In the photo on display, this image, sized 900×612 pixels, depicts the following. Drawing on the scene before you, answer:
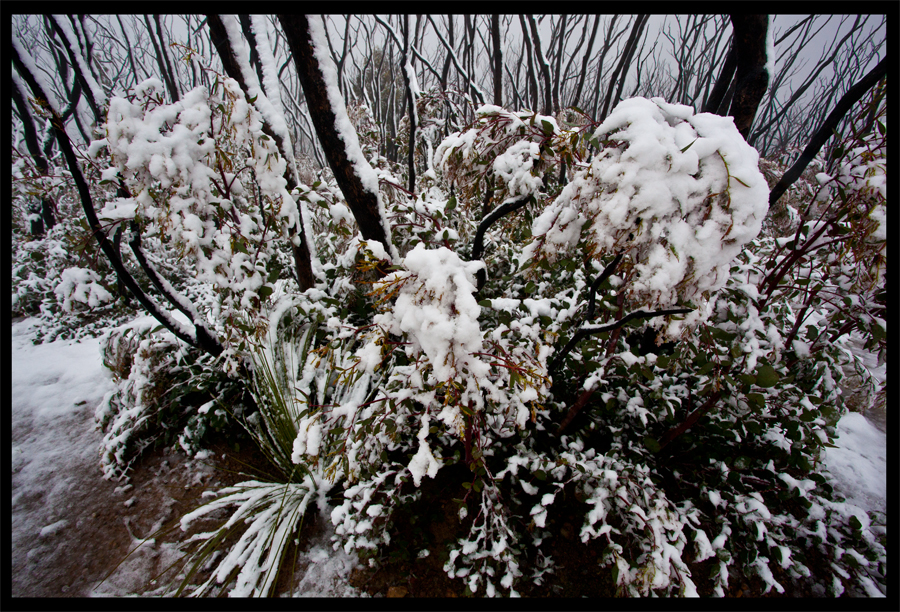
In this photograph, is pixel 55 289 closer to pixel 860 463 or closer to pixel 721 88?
pixel 721 88

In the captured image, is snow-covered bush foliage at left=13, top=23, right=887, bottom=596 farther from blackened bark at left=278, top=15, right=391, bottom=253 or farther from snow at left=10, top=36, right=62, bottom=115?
snow at left=10, top=36, right=62, bottom=115

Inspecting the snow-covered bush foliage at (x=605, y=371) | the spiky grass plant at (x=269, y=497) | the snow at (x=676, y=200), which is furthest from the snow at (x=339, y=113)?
the snow at (x=676, y=200)

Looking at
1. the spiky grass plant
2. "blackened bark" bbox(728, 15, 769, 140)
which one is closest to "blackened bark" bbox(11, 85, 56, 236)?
the spiky grass plant

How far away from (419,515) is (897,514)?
150 cm

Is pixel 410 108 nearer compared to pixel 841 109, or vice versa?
pixel 841 109

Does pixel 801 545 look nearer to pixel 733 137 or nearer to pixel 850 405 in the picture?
pixel 850 405

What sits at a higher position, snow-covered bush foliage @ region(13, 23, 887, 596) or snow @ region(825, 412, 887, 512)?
snow-covered bush foliage @ region(13, 23, 887, 596)

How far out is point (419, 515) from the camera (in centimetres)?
134

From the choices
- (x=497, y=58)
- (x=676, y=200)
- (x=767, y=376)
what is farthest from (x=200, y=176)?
(x=497, y=58)

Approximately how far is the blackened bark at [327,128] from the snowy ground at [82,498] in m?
1.29

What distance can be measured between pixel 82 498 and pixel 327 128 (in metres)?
1.97

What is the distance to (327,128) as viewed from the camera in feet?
4.28

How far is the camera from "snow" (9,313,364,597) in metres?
1.25

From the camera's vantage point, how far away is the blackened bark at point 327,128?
46.6 inches
